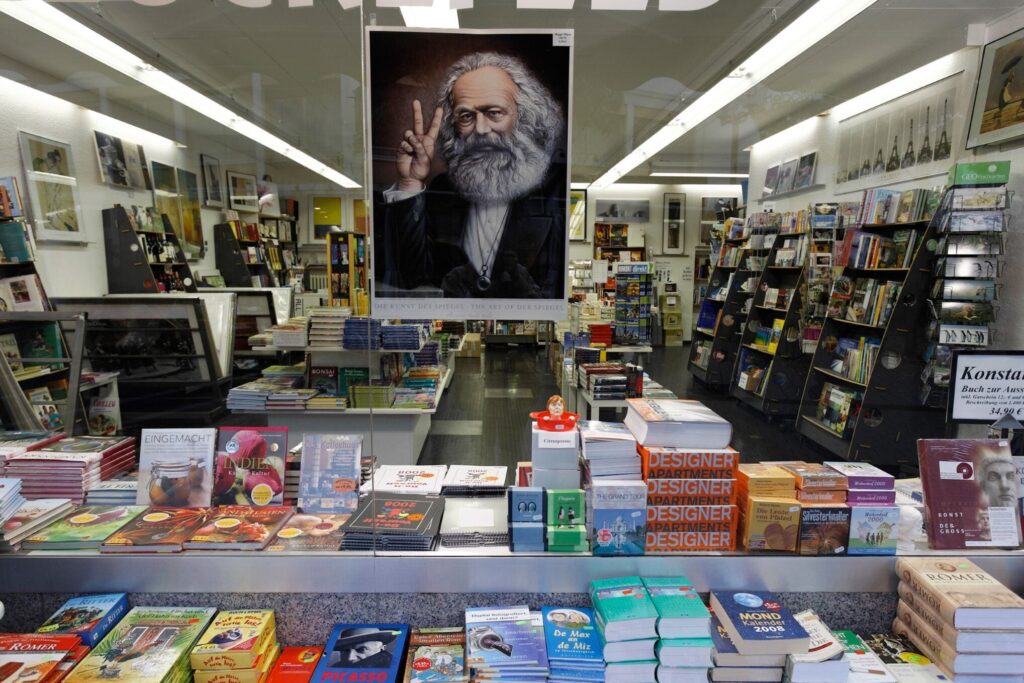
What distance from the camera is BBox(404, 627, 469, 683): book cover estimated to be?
123 centimetres

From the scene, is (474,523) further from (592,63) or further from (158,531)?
(592,63)

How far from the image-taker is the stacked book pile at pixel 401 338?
3879 mm

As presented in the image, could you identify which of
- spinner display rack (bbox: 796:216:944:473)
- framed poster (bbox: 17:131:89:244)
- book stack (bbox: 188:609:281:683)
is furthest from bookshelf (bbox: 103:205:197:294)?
spinner display rack (bbox: 796:216:944:473)

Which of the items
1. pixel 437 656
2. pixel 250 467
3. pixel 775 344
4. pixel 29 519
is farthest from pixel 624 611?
A: pixel 775 344

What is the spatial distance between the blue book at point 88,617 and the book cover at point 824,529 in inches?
69.3

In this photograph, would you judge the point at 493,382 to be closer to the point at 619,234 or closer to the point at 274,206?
the point at 619,234

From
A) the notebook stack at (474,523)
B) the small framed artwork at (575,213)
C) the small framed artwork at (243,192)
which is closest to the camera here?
Result: the notebook stack at (474,523)

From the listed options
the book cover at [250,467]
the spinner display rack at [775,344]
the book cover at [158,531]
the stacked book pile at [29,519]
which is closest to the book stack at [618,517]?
the book cover at [250,467]

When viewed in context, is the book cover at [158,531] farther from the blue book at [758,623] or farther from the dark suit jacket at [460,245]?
the blue book at [758,623]

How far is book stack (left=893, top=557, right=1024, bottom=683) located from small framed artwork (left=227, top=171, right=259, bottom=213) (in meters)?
7.18

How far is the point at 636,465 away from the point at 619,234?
288cm

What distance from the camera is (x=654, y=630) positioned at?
1252 mm

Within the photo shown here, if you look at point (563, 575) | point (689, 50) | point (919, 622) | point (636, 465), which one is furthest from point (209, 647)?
point (689, 50)

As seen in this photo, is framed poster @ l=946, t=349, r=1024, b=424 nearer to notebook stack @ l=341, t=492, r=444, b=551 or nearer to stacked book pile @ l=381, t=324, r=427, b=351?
notebook stack @ l=341, t=492, r=444, b=551
